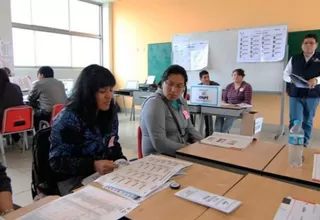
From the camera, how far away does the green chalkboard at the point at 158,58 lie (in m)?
6.36

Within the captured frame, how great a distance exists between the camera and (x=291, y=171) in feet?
4.42

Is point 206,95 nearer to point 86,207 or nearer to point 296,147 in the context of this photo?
point 296,147

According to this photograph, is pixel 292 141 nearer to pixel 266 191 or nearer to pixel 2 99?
pixel 266 191

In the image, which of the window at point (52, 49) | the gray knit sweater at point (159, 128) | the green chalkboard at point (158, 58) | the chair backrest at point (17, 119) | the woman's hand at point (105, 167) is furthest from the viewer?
the green chalkboard at point (158, 58)

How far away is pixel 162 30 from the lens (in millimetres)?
6555

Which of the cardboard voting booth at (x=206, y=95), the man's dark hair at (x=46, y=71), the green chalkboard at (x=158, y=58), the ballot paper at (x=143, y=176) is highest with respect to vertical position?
the green chalkboard at (x=158, y=58)

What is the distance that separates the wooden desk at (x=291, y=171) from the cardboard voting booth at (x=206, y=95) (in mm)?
2088

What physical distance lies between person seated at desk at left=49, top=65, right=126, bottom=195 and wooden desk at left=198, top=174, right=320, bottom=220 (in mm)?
631

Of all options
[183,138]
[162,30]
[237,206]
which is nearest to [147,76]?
[162,30]

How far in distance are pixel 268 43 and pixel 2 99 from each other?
171 inches

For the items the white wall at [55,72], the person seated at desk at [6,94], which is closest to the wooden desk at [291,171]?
the person seated at desk at [6,94]

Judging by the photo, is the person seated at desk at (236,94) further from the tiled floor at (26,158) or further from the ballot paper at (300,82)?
the tiled floor at (26,158)

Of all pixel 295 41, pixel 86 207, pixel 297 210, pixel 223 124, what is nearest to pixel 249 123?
pixel 223 124

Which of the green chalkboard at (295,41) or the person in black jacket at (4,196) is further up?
the green chalkboard at (295,41)
